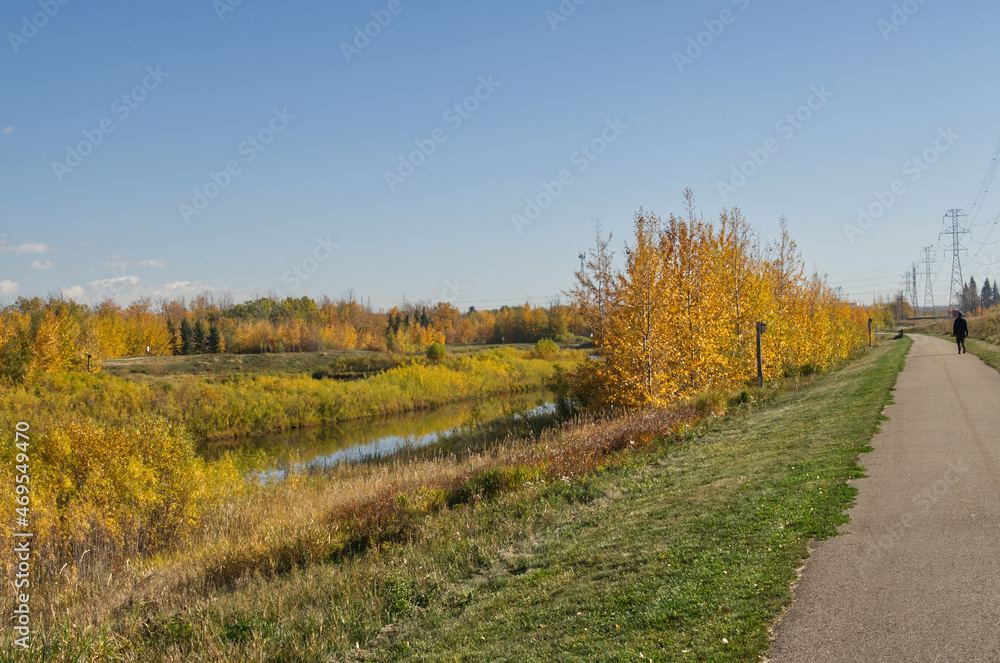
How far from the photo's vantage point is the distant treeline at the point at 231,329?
52781 mm

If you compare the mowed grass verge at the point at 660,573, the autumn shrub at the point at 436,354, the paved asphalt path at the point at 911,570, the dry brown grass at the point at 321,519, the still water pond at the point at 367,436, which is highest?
the autumn shrub at the point at 436,354

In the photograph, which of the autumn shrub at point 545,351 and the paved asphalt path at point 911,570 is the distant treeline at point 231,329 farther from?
the paved asphalt path at point 911,570

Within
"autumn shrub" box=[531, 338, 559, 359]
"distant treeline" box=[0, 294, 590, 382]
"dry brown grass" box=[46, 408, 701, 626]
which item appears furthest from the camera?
"autumn shrub" box=[531, 338, 559, 359]

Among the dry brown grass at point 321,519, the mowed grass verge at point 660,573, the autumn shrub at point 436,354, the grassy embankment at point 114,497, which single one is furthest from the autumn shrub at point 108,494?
the autumn shrub at point 436,354

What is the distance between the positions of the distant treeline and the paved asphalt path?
869 inches

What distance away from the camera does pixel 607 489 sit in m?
10.9

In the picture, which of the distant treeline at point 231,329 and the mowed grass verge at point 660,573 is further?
the distant treeline at point 231,329

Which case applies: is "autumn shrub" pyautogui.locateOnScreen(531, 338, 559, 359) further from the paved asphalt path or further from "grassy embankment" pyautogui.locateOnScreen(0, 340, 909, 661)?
the paved asphalt path

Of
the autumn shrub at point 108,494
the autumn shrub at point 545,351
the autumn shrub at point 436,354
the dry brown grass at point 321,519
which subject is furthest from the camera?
the autumn shrub at point 545,351

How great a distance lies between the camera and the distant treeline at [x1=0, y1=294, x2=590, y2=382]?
52.8m

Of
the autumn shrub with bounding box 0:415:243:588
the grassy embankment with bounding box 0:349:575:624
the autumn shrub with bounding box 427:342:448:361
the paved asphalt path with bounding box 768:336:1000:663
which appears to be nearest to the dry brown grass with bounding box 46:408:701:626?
the grassy embankment with bounding box 0:349:575:624

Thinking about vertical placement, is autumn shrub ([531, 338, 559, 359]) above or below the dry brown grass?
above

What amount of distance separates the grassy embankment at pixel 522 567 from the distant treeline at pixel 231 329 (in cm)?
1891

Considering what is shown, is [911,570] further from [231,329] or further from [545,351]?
[231,329]
